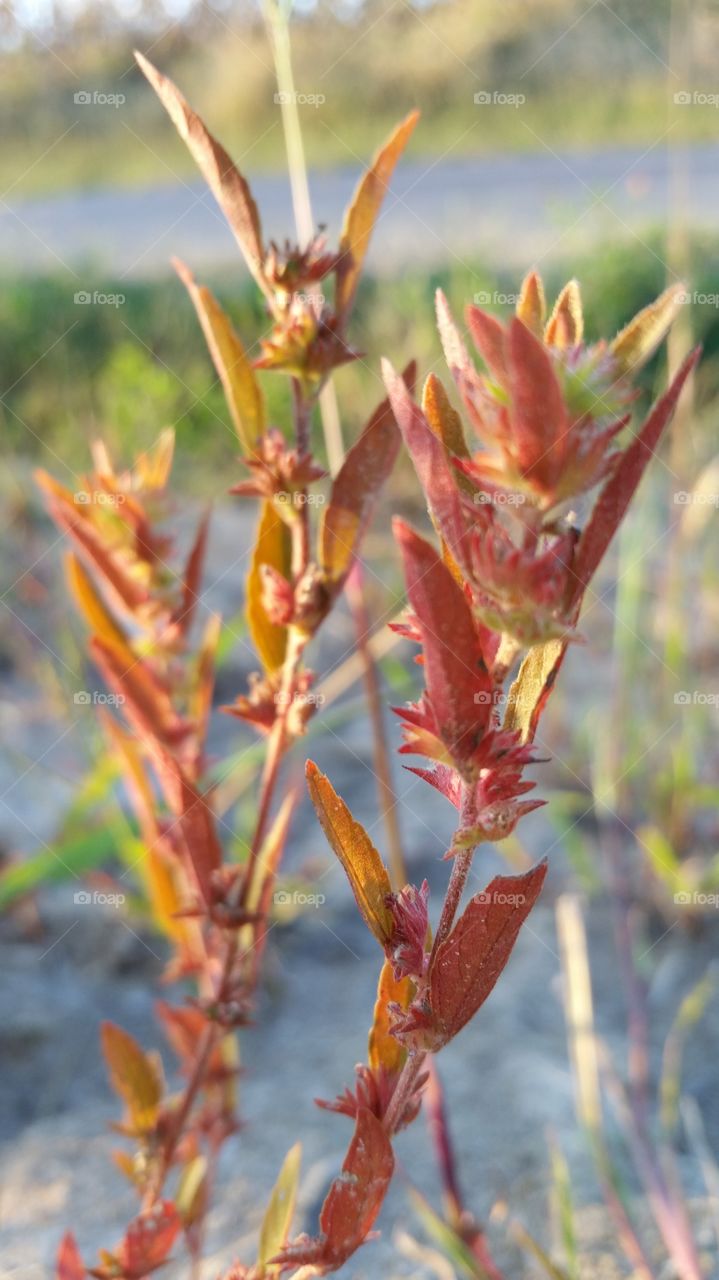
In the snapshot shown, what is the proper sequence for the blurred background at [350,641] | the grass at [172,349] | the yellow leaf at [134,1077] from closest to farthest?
the yellow leaf at [134,1077]
the blurred background at [350,641]
the grass at [172,349]

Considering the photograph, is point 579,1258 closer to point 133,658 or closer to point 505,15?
point 133,658

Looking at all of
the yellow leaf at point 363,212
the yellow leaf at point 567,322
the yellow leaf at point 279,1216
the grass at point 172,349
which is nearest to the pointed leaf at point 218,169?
the yellow leaf at point 363,212

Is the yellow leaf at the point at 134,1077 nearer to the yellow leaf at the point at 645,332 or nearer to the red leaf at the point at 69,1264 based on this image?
the red leaf at the point at 69,1264

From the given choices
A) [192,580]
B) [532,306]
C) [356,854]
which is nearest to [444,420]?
[532,306]

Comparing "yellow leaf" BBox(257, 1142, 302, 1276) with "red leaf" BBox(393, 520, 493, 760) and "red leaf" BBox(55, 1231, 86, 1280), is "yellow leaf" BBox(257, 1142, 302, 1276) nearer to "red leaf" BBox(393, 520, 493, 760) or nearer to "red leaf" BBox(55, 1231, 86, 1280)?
"red leaf" BBox(55, 1231, 86, 1280)

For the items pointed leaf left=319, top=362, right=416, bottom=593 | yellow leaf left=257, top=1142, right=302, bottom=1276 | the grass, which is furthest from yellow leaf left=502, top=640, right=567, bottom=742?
the grass

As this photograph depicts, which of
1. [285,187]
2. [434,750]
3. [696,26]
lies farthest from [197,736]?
[285,187]
